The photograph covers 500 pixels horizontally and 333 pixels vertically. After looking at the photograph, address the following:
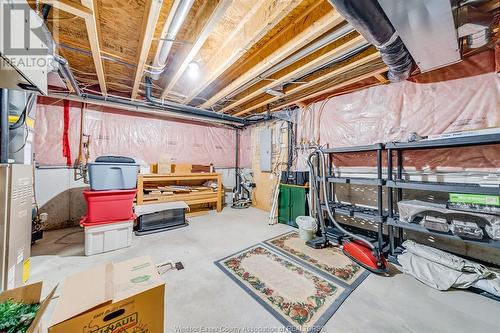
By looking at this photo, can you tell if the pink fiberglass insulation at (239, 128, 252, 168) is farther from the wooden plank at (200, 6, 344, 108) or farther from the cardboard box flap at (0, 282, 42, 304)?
the cardboard box flap at (0, 282, 42, 304)

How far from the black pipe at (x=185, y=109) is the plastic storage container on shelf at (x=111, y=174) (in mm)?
1283

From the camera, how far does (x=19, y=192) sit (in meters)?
1.62

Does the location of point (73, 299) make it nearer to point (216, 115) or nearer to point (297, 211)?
point (297, 211)

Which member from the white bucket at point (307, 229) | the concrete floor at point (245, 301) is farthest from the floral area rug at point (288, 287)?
the white bucket at point (307, 229)

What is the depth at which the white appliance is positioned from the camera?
146 cm

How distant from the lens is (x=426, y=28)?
1.38 metres

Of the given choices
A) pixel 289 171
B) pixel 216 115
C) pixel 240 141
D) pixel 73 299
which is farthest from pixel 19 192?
pixel 240 141

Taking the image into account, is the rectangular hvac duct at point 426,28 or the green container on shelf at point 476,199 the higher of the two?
→ the rectangular hvac duct at point 426,28

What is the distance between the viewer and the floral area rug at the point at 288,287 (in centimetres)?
144

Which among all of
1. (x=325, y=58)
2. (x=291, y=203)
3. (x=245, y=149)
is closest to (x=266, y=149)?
(x=245, y=149)

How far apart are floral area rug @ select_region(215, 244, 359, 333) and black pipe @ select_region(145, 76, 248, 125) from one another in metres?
2.96

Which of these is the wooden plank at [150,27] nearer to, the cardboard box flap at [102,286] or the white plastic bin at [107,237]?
the cardboard box flap at [102,286]

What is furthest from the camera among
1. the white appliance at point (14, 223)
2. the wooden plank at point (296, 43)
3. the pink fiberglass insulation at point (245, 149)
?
the pink fiberglass insulation at point (245, 149)

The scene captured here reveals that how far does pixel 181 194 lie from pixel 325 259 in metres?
2.97
